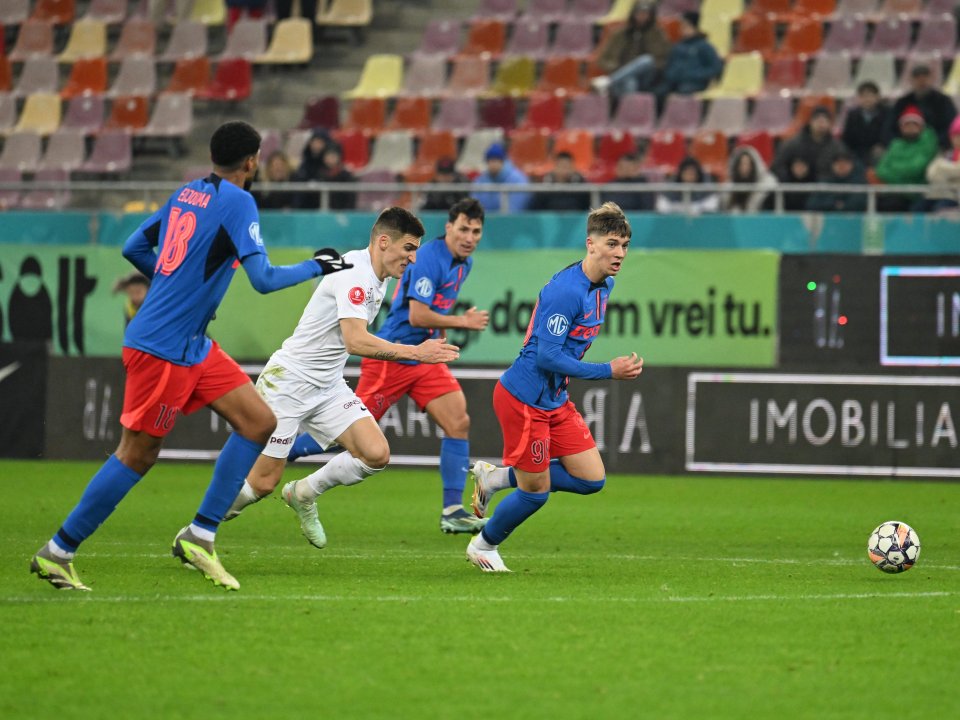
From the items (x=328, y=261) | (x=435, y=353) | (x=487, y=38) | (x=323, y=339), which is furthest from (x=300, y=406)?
(x=487, y=38)

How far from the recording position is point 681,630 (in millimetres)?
7289

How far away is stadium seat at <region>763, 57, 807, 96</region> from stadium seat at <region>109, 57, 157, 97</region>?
29.9ft

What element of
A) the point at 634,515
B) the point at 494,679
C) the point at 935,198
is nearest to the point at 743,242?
the point at 935,198

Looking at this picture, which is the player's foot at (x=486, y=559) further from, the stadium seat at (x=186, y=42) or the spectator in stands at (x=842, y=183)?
the stadium seat at (x=186, y=42)

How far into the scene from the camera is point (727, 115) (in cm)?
2084

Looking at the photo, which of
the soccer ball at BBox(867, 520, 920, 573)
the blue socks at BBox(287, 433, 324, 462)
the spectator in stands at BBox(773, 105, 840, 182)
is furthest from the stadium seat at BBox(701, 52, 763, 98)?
the soccer ball at BBox(867, 520, 920, 573)

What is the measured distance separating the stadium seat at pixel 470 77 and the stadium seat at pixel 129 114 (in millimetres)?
4404

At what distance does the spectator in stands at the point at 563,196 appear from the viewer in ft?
58.7

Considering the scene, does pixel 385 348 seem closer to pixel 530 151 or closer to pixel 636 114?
pixel 530 151

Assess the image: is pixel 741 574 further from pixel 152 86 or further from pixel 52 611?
pixel 152 86

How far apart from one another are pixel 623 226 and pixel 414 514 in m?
4.42

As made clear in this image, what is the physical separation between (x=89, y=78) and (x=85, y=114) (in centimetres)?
113

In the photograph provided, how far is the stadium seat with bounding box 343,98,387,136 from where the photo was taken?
74.6 feet

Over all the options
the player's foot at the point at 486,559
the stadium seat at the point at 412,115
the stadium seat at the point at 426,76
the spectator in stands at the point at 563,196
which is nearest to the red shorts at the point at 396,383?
the player's foot at the point at 486,559
